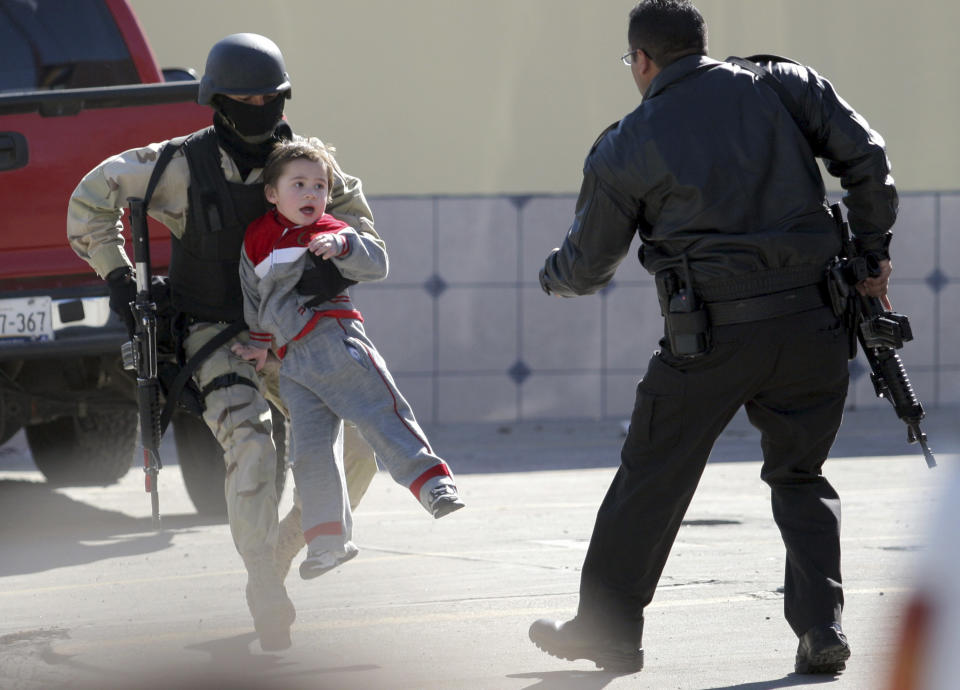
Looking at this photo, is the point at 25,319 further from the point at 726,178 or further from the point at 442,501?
the point at 726,178

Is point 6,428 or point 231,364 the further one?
point 6,428

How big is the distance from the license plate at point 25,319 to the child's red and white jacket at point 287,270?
6.63ft

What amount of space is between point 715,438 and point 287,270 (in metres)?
1.30

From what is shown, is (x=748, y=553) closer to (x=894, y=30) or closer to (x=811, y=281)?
(x=811, y=281)

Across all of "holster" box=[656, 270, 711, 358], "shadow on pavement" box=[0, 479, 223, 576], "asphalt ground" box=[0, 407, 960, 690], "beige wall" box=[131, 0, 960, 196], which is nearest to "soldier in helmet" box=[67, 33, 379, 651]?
"asphalt ground" box=[0, 407, 960, 690]

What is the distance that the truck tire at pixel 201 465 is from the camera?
301 inches

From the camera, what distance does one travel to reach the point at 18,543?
7.20 metres

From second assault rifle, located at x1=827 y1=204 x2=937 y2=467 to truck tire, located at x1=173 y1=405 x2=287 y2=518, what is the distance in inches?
143

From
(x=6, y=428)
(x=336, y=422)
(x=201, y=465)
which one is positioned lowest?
(x=201, y=465)

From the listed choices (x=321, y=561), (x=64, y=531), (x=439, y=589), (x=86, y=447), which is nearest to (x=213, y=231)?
(x=321, y=561)

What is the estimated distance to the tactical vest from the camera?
527 cm

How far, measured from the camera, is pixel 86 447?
891cm

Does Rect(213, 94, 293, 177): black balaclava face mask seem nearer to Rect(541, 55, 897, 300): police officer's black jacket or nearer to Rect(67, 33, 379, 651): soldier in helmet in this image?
Rect(67, 33, 379, 651): soldier in helmet

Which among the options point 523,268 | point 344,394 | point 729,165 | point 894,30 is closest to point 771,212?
point 729,165
